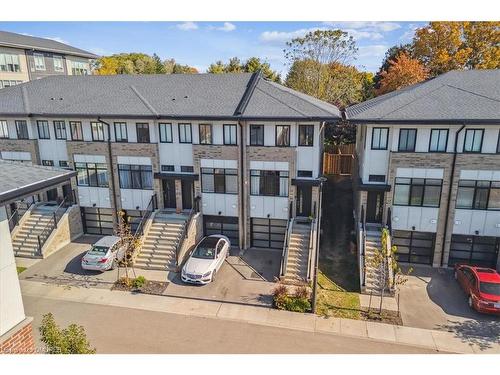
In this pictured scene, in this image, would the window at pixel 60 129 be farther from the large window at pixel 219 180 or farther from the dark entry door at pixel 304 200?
the dark entry door at pixel 304 200

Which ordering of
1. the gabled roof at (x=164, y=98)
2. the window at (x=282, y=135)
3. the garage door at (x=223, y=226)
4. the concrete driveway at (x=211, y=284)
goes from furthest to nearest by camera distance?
the garage door at (x=223, y=226)
the gabled roof at (x=164, y=98)
the window at (x=282, y=135)
the concrete driveway at (x=211, y=284)

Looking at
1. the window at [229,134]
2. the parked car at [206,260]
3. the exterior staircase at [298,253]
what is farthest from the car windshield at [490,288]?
the window at [229,134]

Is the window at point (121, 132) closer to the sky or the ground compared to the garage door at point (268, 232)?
closer to the sky

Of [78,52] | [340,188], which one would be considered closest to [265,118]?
[340,188]

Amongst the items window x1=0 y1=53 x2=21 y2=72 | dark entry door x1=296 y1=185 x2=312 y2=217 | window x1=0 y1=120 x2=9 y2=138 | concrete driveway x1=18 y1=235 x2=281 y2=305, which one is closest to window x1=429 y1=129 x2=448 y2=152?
dark entry door x1=296 y1=185 x2=312 y2=217

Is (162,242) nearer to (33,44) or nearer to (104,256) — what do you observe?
(104,256)

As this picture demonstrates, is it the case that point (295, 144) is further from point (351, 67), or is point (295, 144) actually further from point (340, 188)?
point (351, 67)
